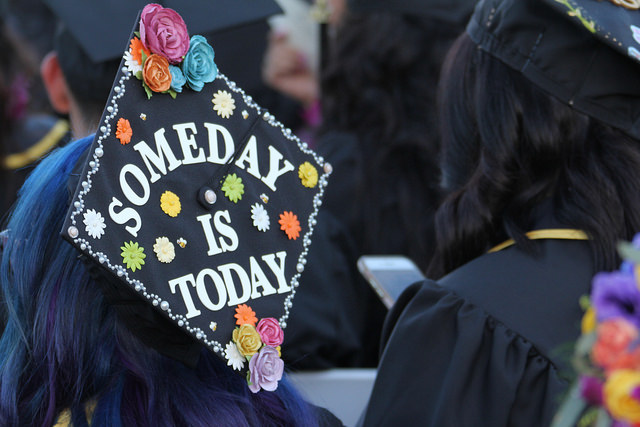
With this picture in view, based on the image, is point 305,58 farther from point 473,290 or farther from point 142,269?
point 142,269

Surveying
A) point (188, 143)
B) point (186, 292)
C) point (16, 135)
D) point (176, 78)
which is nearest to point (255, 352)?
point (186, 292)

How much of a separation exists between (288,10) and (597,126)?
2827mm

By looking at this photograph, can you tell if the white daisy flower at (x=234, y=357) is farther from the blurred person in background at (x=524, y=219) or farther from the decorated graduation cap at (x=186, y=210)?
the blurred person in background at (x=524, y=219)

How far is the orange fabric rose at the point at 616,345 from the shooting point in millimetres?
618

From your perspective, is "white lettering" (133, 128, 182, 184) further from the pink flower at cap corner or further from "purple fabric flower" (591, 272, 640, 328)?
"purple fabric flower" (591, 272, 640, 328)

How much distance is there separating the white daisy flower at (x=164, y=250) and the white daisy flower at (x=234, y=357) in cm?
17

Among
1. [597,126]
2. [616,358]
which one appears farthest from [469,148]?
[616,358]

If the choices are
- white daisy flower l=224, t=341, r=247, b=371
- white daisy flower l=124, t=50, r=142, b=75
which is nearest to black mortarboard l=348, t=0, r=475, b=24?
white daisy flower l=124, t=50, r=142, b=75

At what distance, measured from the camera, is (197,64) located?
4.16 feet

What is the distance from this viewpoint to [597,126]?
1633 millimetres

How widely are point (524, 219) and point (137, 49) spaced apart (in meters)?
0.88

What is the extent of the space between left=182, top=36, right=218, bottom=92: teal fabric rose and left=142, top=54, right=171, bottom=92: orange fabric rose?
0.04 m

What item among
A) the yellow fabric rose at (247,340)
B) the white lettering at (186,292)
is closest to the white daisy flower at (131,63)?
the white lettering at (186,292)

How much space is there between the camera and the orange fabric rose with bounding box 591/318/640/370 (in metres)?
0.62
